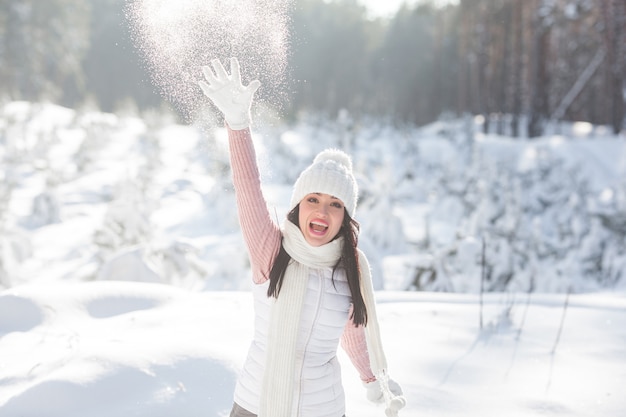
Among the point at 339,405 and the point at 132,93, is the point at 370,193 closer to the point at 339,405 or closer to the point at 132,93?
the point at 339,405

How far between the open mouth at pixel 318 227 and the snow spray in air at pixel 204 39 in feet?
2.11

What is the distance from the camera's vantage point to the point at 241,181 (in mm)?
1672

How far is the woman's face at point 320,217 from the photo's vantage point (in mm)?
1657

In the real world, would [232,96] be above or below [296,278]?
above

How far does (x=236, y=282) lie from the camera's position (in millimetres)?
5312

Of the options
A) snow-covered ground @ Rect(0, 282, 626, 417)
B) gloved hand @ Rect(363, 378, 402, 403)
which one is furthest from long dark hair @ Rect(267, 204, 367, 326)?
snow-covered ground @ Rect(0, 282, 626, 417)

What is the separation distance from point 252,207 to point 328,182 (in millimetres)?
220

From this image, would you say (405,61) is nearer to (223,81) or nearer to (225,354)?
(225,354)

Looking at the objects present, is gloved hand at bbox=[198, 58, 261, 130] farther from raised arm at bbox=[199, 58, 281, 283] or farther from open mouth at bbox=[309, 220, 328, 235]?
open mouth at bbox=[309, 220, 328, 235]

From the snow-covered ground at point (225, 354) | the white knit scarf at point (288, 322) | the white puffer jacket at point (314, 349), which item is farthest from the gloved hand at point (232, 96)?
the snow-covered ground at point (225, 354)

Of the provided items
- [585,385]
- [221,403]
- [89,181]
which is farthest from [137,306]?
[89,181]

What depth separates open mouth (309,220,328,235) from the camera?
1.66 meters

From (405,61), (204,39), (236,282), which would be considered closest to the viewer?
(204,39)

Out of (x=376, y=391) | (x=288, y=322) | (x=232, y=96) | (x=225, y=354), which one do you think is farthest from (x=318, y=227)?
(x=225, y=354)
